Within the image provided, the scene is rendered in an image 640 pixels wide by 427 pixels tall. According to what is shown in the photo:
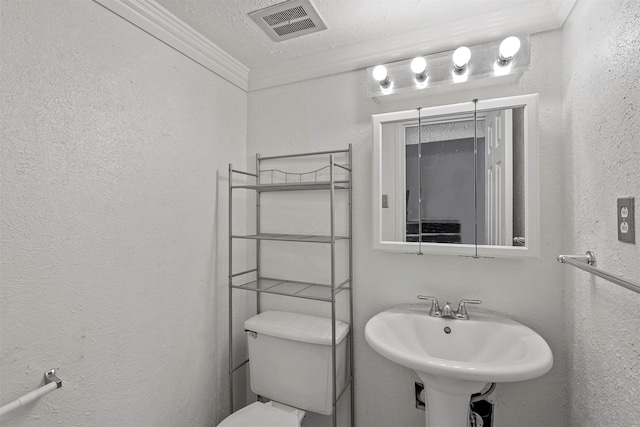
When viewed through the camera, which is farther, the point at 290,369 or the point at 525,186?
the point at 290,369

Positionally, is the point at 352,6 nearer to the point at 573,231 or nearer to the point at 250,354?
the point at 573,231

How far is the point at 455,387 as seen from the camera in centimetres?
104

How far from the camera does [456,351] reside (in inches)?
48.2

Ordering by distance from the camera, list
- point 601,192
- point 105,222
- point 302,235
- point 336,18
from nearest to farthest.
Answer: point 601,192, point 105,222, point 336,18, point 302,235

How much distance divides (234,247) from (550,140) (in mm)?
1564

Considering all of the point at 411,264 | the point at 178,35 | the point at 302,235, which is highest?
the point at 178,35

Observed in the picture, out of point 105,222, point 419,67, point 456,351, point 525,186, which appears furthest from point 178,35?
point 456,351

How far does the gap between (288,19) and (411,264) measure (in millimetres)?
1222

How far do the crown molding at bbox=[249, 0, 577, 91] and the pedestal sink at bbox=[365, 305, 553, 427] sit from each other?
3.90 ft

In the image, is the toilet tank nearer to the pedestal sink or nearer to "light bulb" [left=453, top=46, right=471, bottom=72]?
the pedestal sink

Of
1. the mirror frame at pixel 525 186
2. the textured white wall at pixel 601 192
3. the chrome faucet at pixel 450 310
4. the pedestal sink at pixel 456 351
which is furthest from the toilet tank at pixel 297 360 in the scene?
the textured white wall at pixel 601 192

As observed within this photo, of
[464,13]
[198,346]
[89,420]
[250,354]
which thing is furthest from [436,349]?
[464,13]

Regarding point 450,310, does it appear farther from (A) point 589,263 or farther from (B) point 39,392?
(B) point 39,392

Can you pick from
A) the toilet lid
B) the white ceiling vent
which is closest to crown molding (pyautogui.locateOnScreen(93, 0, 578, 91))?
the white ceiling vent
